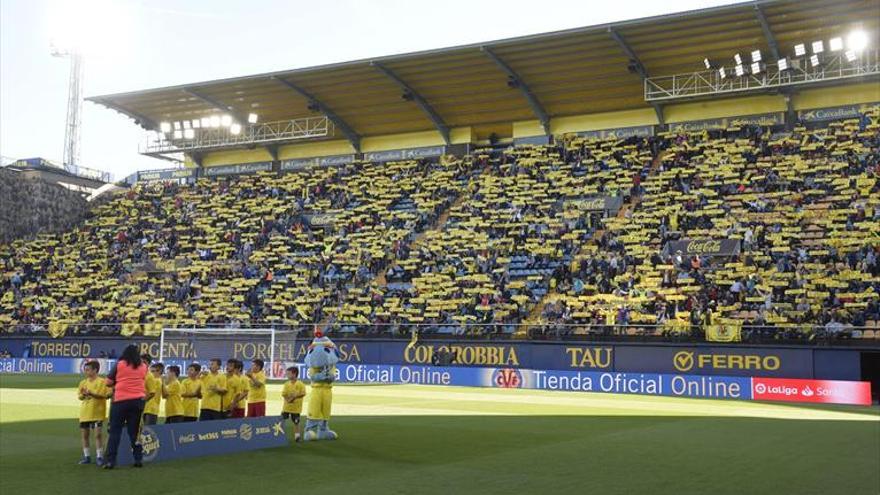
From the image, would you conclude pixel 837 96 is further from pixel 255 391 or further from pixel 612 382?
pixel 255 391

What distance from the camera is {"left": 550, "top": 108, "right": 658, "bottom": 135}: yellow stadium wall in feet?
154

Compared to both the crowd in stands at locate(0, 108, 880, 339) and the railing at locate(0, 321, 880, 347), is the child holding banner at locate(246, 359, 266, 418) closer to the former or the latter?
the railing at locate(0, 321, 880, 347)

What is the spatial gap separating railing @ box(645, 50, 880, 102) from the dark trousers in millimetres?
34565

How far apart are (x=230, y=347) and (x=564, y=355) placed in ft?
44.5

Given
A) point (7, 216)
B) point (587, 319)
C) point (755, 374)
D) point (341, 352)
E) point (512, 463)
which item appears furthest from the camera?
point (7, 216)

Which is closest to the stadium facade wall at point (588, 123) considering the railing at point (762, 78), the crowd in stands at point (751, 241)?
the crowd in stands at point (751, 241)

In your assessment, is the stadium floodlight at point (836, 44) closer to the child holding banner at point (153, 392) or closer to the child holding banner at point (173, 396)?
the child holding banner at point (173, 396)

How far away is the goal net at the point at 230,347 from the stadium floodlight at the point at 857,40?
2723 centimetres

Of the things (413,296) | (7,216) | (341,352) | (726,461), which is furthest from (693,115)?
(7,216)

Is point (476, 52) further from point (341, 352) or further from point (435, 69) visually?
point (341, 352)

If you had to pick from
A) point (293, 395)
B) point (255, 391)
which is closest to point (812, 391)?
point (293, 395)

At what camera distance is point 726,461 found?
1398 cm

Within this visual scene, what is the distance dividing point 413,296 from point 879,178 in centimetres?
2057

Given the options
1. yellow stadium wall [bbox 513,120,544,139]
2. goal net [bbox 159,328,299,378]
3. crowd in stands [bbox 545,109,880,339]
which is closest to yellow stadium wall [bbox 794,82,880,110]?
crowd in stands [bbox 545,109,880,339]
